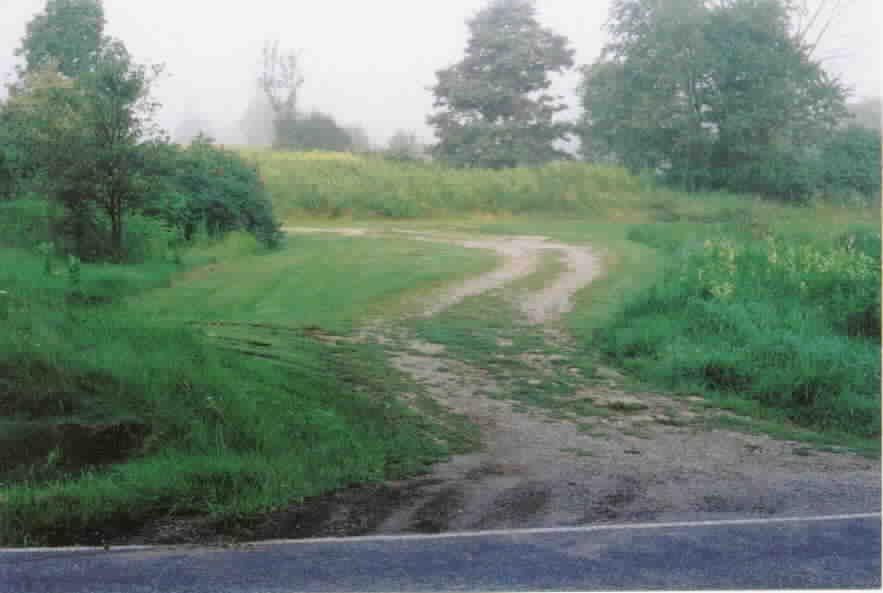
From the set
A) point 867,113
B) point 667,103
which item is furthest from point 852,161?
point 667,103

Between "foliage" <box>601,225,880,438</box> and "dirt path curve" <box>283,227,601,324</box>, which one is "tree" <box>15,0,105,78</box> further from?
"foliage" <box>601,225,880,438</box>

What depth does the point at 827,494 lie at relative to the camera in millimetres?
3389

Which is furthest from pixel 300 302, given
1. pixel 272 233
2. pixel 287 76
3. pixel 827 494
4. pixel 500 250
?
pixel 827 494

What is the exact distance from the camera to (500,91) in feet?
13.2

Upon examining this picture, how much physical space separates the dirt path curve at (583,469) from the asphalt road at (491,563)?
0.09 meters

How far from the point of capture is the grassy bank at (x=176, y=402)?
305 cm

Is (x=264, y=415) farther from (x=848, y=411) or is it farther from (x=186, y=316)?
(x=848, y=411)

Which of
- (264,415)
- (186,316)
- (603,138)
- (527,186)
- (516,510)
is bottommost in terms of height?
(516,510)

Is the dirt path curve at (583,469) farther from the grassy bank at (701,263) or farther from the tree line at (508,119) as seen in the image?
the tree line at (508,119)

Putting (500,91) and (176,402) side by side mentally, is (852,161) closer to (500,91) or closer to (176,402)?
(500,91)

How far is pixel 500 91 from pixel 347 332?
152cm

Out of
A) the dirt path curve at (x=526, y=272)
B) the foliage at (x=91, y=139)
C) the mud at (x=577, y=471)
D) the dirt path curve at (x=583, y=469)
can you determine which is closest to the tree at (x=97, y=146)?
the foliage at (x=91, y=139)

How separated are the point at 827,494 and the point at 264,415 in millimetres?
2386

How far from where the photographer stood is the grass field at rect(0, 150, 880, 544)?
321 cm
